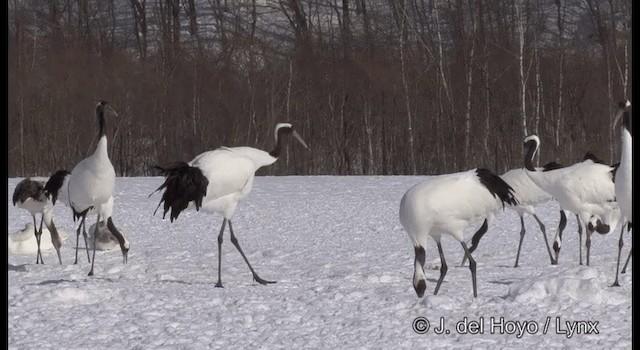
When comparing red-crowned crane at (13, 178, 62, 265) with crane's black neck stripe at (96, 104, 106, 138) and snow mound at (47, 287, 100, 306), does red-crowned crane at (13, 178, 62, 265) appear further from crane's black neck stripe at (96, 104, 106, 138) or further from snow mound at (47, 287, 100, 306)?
snow mound at (47, 287, 100, 306)

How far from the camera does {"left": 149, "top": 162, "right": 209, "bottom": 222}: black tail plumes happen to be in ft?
21.5

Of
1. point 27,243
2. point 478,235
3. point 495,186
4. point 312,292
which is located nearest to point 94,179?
point 27,243

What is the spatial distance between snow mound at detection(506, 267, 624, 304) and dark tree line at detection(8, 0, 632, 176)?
686 cm

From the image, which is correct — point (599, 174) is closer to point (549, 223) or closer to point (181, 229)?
point (549, 223)

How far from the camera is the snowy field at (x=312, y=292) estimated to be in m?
5.00

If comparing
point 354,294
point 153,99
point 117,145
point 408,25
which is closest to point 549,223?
point 354,294

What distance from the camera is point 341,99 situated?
50.2 ft

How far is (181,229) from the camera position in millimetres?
9180

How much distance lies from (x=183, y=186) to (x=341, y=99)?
8.88 m

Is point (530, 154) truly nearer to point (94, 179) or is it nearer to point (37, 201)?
point (94, 179)

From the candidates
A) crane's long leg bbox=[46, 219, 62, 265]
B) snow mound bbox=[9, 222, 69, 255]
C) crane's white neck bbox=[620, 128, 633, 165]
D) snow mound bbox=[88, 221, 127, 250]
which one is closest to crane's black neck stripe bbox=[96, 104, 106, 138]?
crane's long leg bbox=[46, 219, 62, 265]

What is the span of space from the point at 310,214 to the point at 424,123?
4620 millimetres

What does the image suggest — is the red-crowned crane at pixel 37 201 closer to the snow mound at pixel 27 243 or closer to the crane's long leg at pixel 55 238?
the crane's long leg at pixel 55 238

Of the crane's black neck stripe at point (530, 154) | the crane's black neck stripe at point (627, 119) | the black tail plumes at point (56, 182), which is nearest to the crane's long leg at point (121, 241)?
the black tail plumes at point (56, 182)
